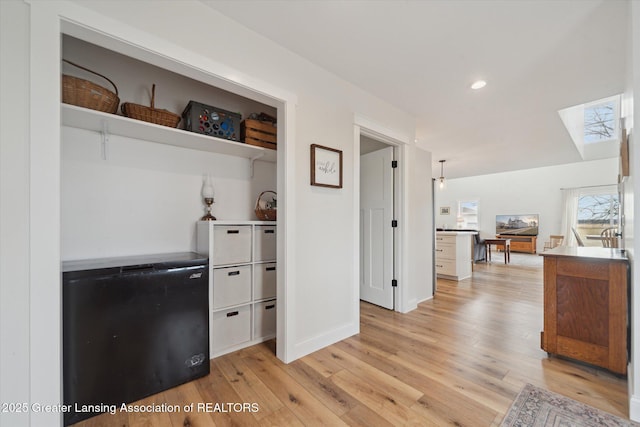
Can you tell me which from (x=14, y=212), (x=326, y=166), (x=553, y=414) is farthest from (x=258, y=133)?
(x=553, y=414)

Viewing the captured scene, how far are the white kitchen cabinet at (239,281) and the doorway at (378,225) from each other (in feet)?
5.09

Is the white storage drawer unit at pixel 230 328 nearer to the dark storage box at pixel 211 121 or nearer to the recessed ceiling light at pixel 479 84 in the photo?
the dark storage box at pixel 211 121

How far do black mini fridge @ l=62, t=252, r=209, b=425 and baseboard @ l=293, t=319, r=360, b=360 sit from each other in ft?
2.27

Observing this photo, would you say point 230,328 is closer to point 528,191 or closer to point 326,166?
point 326,166

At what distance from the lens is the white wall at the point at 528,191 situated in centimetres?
802

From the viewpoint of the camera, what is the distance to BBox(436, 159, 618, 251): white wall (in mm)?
8016

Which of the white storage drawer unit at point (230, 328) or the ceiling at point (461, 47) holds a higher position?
the ceiling at point (461, 47)

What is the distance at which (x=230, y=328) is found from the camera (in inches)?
84.7

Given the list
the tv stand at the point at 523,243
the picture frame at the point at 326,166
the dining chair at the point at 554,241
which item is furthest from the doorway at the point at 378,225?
the tv stand at the point at 523,243

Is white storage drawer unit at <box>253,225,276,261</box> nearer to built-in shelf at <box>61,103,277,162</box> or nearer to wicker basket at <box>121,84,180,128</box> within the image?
built-in shelf at <box>61,103,277,162</box>

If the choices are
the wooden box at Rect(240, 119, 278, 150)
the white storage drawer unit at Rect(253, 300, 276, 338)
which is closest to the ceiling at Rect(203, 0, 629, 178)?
the wooden box at Rect(240, 119, 278, 150)

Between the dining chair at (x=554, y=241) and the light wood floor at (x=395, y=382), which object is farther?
the dining chair at (x=554, y=241)

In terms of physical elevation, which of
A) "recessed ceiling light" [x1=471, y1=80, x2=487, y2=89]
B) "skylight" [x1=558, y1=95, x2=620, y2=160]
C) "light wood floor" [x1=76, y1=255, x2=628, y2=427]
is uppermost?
"skylight" [x1=558, y1=95, x2=620, y2=160]

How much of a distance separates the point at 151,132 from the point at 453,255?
196 inches
